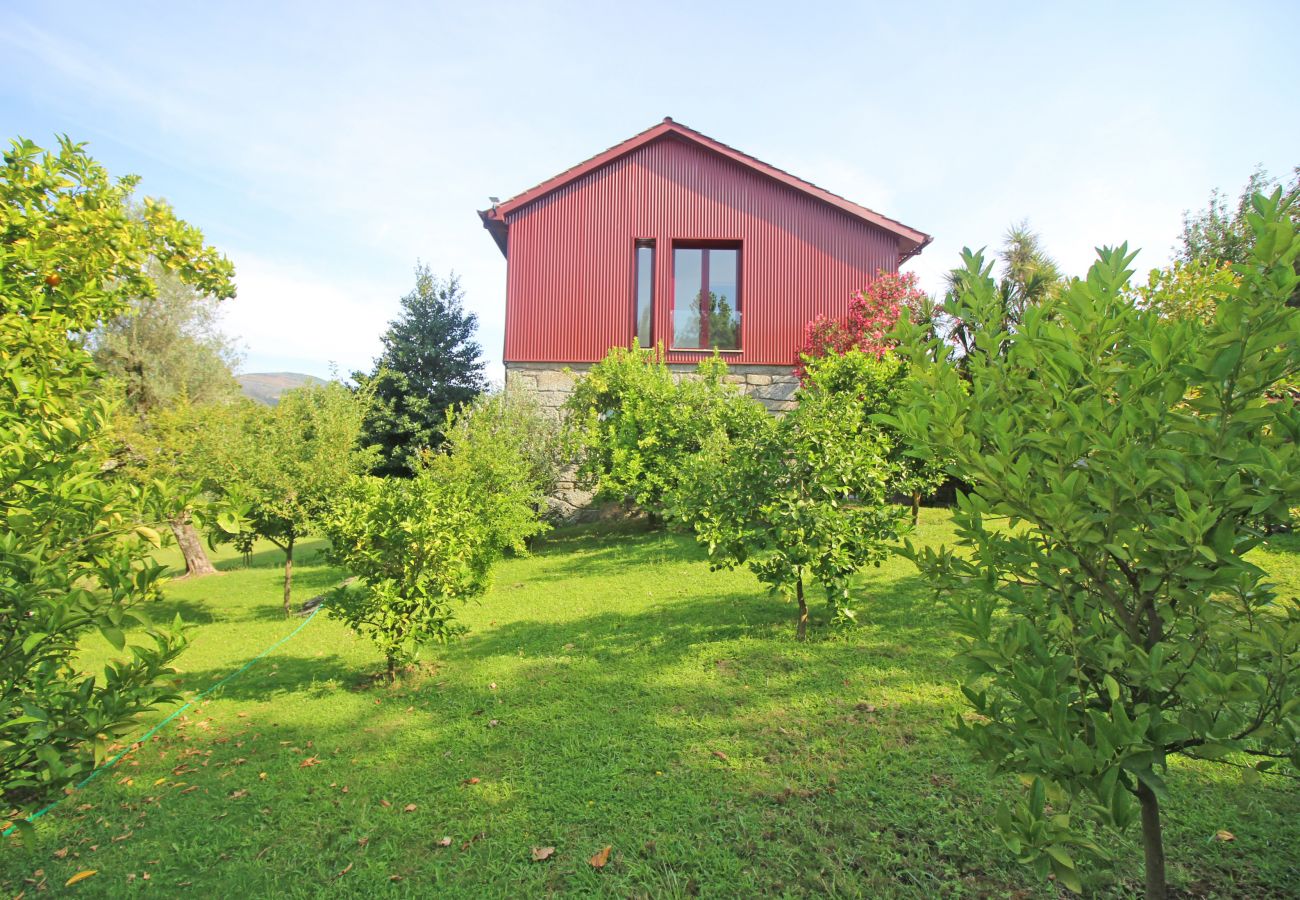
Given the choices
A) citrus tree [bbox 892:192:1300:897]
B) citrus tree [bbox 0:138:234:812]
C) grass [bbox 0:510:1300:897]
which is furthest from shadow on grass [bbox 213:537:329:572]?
citrus tree [bbox 892:192:1300:897]

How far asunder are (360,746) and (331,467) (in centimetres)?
719

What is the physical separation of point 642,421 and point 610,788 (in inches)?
384

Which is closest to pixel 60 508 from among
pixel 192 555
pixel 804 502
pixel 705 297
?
pixel 804 502

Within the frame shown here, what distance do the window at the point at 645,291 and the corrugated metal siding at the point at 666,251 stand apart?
19cm

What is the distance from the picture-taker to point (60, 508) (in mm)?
2350

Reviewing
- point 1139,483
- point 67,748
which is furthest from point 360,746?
point 1139,483

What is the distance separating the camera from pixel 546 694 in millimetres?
5758

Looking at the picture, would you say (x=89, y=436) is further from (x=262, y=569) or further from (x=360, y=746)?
(x=262, y=569)

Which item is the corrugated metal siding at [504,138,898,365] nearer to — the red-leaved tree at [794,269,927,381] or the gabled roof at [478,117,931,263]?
the gabled roof at [478,117,931,263]

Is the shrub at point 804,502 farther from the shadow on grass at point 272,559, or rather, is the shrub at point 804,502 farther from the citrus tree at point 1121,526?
the shadow on grass at point 272,559

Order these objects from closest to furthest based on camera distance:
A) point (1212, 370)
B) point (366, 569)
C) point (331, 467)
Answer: point (1212, 370) < point (366, 569) < point (331, 467)

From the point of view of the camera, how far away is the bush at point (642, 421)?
12953mm

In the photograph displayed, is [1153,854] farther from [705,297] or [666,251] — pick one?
[666,251]

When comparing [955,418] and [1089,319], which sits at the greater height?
[1089,319]
